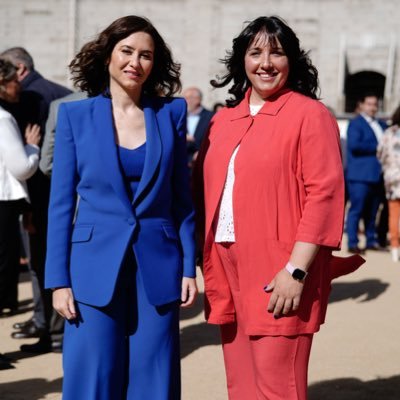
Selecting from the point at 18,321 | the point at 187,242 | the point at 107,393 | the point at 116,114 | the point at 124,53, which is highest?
the point at 124,53

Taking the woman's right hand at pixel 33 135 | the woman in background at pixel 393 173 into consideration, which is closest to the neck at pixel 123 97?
the woman's right hand at pixel 33 135

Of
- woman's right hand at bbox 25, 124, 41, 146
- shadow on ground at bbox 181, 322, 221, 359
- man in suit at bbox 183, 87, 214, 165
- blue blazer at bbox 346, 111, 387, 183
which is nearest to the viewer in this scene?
woman's right hand at bbox 25, 124, 41, 146

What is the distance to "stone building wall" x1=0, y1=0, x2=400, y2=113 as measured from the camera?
99.5 feet

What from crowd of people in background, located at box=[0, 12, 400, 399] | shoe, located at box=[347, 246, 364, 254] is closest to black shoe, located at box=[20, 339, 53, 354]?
crowd of people in background, located at box=[0, 12, 400, 399]

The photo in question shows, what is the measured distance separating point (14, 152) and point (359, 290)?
403cm

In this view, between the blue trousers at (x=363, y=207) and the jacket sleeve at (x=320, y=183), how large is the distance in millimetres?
7235

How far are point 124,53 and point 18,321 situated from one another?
3.86 metres

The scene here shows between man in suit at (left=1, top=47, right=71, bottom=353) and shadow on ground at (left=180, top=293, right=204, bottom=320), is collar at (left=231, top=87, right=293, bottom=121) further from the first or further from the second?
shadow on ground at (left=180, top=293, right=204, bottom=320)

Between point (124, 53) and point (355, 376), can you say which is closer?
point (124, 53)

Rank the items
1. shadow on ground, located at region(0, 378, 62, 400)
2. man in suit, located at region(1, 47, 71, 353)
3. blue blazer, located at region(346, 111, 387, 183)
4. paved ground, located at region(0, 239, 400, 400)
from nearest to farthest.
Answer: shadow on ground, located at region(0, 378, 62, 400) → paved ground, located at region(0, 239, 400, 400) → man in suit, located at region(1, 47, 71, 353) → blue blazer, located at region(346, 111, 387, 183)

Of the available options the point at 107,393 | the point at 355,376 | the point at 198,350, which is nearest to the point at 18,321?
the point at 198,350

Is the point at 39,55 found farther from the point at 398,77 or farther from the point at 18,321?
the point at 18,321

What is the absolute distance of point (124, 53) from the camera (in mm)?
2980

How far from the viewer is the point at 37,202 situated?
5406 millimetres
